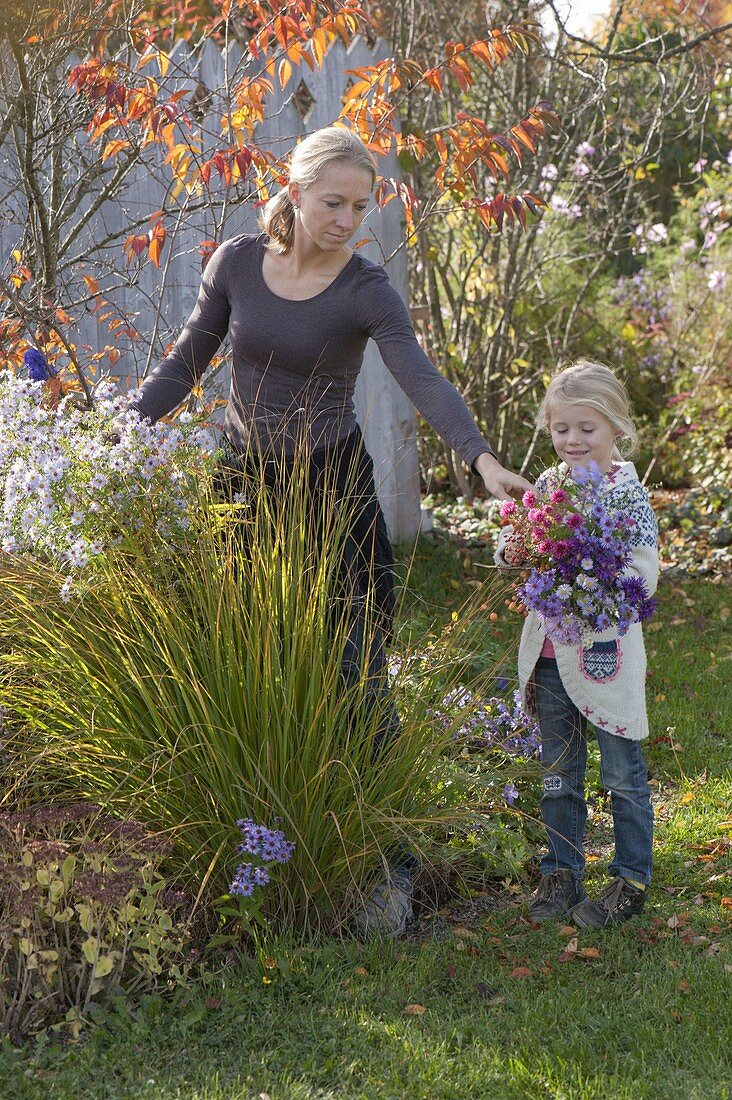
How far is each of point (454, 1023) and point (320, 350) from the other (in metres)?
1.74

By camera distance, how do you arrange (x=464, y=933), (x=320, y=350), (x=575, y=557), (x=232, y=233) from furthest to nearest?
(x=232, y=233), (x=320, y=350), (x=464, y=933), (x=575, y=557)

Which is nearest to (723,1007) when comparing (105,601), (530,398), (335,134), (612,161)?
(105,601)

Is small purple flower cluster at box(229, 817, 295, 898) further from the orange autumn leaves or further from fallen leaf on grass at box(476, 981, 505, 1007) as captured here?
the orange autumn leaves

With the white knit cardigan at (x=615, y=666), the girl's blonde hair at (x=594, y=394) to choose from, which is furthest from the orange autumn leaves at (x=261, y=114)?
the white knit cardigan at (x=615, y=666)

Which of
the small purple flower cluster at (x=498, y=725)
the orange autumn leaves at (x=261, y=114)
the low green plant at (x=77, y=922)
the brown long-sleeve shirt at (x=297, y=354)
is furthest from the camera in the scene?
the orange autumn leaves at (x=261, y=114)

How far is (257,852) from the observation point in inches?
110

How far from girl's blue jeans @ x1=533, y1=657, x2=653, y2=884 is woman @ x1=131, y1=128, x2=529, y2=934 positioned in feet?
1.42

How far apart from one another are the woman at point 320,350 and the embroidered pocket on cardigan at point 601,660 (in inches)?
20.7

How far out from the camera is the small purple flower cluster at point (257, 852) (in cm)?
277

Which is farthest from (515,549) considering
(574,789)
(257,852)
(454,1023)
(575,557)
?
(454,1023)

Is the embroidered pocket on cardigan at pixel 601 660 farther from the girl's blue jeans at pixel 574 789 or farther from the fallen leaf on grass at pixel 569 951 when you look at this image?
the fallen leaf on grass at pixel 569 951

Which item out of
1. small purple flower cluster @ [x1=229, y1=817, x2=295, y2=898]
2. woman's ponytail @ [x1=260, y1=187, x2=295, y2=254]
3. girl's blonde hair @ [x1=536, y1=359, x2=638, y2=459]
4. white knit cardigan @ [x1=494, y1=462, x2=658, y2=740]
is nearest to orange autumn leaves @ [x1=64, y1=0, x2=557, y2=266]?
woman's ponytail @ [x1=260, y1=187, x2=295, y2=254]

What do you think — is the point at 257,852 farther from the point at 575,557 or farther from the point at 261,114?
the point at 261,114

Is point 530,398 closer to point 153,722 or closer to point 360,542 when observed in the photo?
point 360,542
